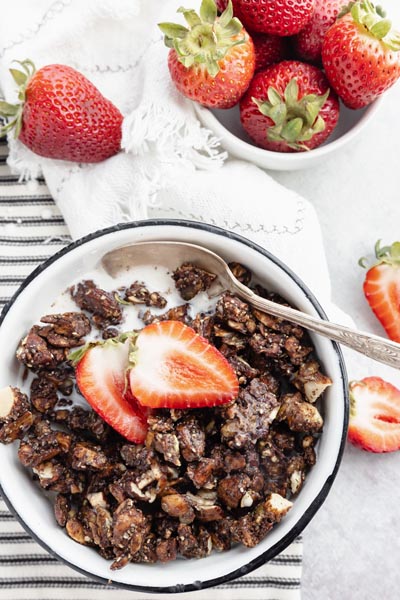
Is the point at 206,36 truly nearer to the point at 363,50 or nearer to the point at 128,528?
the point at 363,50

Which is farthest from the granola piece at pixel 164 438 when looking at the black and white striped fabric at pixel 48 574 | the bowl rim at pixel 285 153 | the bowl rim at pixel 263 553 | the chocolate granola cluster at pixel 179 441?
the bowl rim at pixel 285 153

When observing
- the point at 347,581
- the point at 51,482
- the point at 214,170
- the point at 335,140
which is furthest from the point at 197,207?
the point at 347,581

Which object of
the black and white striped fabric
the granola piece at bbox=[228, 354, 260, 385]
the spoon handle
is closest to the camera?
the spoon handle

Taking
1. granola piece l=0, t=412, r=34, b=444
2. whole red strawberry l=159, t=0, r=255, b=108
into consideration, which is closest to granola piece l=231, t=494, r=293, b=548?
granola piece l=0, t=412, r=34, b=444

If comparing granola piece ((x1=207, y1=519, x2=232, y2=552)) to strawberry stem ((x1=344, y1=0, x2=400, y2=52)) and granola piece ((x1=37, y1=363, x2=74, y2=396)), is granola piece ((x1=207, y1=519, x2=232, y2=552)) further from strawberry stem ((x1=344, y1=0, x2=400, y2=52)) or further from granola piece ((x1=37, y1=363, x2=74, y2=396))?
strawberry stem ((x1=344, y1=0, x2=400, y2=52))

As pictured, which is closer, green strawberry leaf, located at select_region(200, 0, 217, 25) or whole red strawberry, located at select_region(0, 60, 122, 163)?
green strawberry leaf, located at select_region(200, 0, 217, 25)

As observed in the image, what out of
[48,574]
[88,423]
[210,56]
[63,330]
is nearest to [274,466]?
[88,423]

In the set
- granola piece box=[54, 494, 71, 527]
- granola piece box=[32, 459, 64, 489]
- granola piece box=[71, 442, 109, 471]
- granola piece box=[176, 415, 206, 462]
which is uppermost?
granola piece box=[176, 415, 206, 462]
